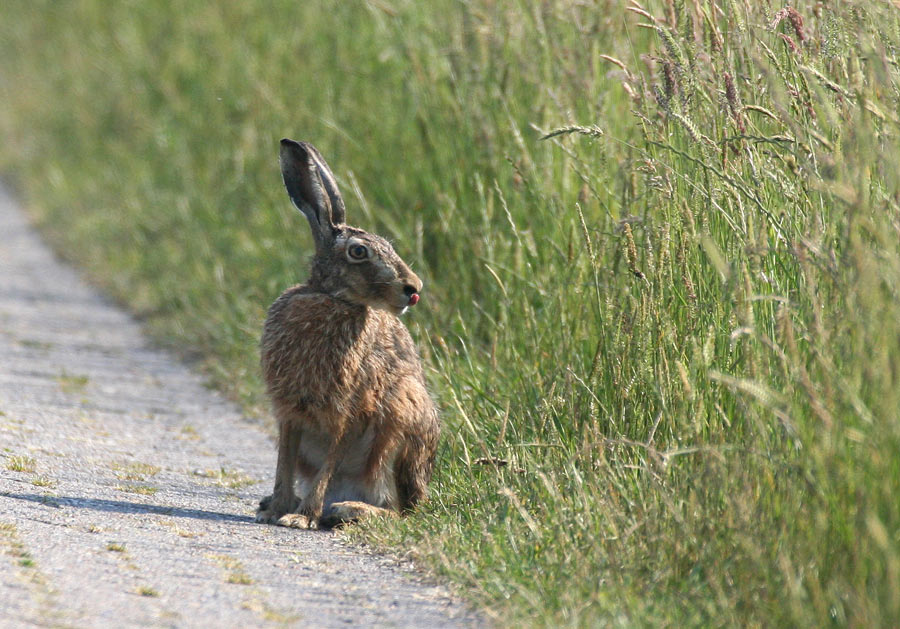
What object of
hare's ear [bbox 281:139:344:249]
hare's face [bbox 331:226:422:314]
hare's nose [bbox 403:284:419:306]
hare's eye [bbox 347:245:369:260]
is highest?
hare's ear [bbox 281:139:344:249]

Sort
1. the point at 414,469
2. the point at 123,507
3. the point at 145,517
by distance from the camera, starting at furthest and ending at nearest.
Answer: the point at 414,469 → the point at 123,507 → the point at 145,517

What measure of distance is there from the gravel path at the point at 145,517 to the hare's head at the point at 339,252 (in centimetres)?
87

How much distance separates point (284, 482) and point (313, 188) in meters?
1.09

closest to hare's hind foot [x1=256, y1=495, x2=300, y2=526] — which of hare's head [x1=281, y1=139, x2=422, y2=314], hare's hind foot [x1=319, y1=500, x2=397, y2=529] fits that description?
hare's hind foot [x1=319, y1=500, x2=397, y2=529]

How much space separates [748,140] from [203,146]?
21.2 feet

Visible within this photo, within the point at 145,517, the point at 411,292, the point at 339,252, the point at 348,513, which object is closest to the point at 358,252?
the point at 339,252

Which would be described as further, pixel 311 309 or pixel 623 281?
pixel 623 281

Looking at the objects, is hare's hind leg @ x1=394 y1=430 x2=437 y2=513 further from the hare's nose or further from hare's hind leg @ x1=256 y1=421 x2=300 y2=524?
the hare's nose

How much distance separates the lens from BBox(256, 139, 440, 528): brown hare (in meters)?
4.62

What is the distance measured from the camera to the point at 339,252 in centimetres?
474

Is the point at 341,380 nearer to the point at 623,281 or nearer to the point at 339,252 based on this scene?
the point at 339,252

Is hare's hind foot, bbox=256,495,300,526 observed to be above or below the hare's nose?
below

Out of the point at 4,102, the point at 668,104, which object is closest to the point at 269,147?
the point at 668,104

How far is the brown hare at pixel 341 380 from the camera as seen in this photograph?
15.1 ft
